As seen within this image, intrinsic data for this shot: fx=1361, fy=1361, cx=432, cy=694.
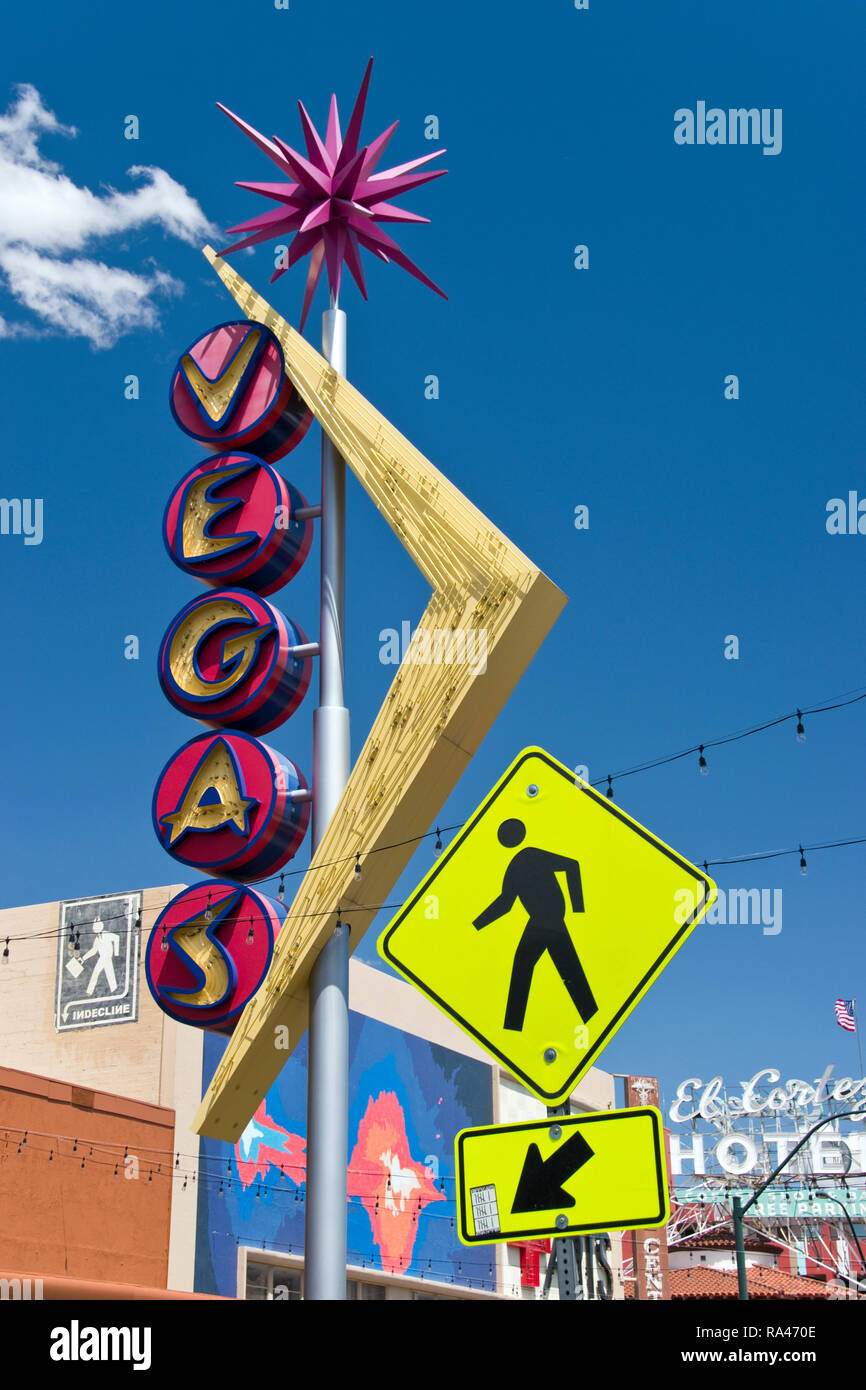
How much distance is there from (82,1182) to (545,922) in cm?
2177

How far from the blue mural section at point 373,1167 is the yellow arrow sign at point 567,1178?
789 inches

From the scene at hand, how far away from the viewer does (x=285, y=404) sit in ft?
50.0

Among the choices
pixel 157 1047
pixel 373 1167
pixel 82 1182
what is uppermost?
pixel 157 1047

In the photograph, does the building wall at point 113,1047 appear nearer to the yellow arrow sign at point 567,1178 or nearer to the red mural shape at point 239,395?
the red mural shape at point 239,395

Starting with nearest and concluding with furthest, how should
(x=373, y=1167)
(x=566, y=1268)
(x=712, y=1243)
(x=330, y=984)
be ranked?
1. (x=566, y=1268)
2. (x=330, y=984)
3. (x=373, y=1167)
4. (x=712, y=1243)

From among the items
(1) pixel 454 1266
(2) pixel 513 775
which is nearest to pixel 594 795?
(2) pixel 513 775

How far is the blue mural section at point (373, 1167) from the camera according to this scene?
26.2m

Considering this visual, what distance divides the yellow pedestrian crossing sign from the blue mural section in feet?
65.1

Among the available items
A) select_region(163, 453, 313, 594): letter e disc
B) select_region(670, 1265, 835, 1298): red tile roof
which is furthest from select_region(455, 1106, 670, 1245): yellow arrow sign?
select_region(670, 1265, 835, 1298): red tile roof

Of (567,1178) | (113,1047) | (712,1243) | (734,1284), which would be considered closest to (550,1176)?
(567,1178)

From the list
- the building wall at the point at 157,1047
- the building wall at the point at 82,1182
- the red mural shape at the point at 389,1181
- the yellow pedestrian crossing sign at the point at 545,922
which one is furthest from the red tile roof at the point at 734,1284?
the yellow pedestrian crossing sign at the point at 545,922

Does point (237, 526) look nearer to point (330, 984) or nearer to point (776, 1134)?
point (330, 984)

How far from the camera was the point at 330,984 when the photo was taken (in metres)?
12.6
